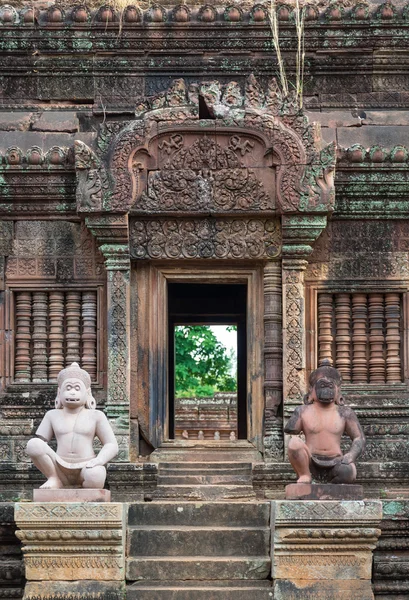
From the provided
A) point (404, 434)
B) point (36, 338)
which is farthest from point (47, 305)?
point (404, 434)

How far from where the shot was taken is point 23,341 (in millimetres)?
12531

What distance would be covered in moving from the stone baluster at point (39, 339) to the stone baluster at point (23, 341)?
0.20ft

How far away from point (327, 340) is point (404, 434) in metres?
1.10

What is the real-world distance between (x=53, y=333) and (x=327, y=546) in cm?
350

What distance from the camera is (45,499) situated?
34.8ft

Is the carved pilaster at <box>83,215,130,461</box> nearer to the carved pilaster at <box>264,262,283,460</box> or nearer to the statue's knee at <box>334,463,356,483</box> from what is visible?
the carved pilaster at <box>264,262,283,460</box>

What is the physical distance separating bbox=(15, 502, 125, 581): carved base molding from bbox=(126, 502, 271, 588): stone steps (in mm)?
276

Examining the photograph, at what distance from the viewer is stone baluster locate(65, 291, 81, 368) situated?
492 inches

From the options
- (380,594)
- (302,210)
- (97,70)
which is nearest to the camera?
(380,594)

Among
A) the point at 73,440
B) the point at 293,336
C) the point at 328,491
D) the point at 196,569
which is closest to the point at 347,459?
the point at 328,491

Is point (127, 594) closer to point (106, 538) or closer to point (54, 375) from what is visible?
point (106, 538)

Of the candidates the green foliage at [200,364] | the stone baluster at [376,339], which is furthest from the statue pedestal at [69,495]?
the green foliage at [200,364]

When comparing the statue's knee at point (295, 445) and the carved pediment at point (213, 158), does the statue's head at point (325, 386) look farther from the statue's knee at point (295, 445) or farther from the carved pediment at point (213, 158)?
the carved pediment at point (213, 158)

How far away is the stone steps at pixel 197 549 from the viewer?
10.6 m
